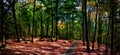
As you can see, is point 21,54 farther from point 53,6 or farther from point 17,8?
point 17,8

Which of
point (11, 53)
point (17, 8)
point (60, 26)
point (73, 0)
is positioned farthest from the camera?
point (60, 26)

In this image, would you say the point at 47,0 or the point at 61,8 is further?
the point at 61,8

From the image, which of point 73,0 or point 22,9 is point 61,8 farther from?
point 22,9

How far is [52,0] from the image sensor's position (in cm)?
5984

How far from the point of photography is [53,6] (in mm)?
60094

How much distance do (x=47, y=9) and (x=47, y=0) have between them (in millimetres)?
2331

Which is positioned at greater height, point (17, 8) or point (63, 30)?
point (17, 8)

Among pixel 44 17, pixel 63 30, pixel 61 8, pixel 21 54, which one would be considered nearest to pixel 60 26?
pixel 63 30

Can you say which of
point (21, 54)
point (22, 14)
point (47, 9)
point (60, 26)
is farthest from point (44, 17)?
point (21, 54)

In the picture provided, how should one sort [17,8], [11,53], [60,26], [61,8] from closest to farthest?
[11,53]
[61,8]
[17,8]
[60,26]

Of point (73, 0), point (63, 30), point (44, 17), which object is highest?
point (73, 0)

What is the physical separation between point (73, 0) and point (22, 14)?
17889mm

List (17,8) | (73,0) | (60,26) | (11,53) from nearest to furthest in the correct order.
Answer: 1. (11,53)
2. (73,0)
3. (17,8)
4. (60,26)

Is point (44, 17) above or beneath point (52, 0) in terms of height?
beneath
